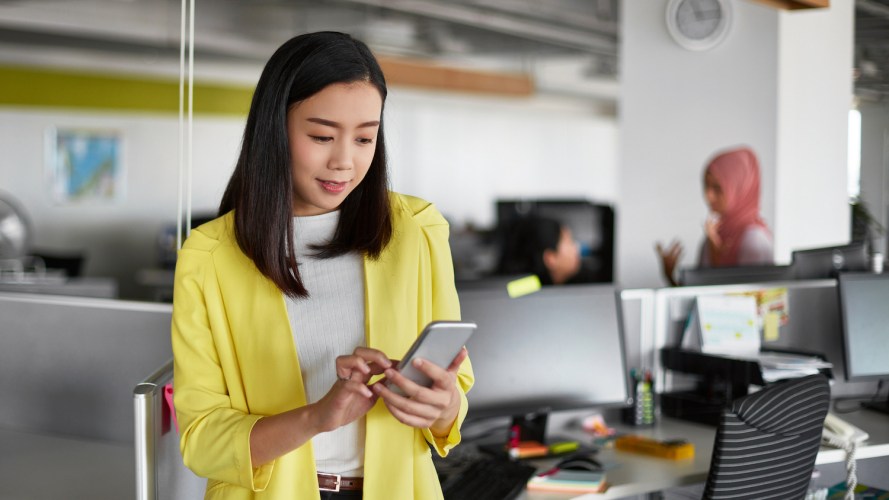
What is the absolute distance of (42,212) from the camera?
29.7 feet

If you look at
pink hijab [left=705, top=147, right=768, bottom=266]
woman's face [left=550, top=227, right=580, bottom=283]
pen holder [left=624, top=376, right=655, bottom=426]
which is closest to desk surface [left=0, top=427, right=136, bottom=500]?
pen holder [left=624, top=376, right=655, bottom=426]

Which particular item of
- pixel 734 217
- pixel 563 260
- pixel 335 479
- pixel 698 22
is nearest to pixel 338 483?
pixel 335 479

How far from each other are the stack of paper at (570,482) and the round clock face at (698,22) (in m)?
3.22

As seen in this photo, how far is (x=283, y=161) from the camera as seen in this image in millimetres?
1322

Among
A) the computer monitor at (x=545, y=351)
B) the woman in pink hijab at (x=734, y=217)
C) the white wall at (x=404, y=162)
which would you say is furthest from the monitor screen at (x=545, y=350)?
the white wall at (x=404, y=162)

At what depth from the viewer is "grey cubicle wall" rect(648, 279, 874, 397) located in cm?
305

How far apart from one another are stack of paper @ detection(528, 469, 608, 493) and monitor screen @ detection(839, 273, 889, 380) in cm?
Answer: 111

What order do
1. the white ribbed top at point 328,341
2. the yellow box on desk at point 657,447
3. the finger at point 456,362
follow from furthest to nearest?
the yellow box on desk at point 657,447
the white ribbed top at point 328,341
the finger at point 456,362

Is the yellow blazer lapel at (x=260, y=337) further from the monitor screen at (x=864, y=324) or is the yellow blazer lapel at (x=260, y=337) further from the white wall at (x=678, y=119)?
the white wall at (x=678, y=119)

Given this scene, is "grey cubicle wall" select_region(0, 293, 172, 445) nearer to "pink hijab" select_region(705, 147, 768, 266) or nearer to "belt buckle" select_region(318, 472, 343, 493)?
"belt buckle" select_region(318, 472, 343, 493)

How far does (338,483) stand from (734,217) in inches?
149

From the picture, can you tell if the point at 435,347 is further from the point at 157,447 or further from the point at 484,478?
the point at 484,478

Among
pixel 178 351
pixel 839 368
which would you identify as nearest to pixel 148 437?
pixel 178 351

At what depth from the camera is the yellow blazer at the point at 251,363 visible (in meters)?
1.32
